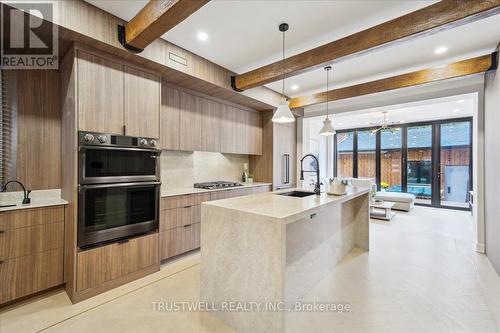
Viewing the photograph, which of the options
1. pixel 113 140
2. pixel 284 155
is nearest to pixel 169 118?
pixel 113 140

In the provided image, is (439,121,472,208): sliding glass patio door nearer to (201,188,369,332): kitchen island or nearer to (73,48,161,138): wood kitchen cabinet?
(201,188,369,332): kitchen island

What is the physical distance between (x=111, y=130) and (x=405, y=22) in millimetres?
3241

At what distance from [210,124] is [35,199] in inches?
97.5

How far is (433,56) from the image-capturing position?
316cm

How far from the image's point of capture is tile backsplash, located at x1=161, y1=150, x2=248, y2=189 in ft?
11.9

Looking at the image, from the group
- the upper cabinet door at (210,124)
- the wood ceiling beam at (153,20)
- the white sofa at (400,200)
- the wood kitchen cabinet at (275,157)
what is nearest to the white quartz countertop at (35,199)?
the wood ceiling beam at (153,20)

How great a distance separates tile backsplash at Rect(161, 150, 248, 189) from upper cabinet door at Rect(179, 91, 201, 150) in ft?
0.99

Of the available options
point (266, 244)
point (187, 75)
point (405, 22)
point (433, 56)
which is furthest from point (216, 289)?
point (433, 56)

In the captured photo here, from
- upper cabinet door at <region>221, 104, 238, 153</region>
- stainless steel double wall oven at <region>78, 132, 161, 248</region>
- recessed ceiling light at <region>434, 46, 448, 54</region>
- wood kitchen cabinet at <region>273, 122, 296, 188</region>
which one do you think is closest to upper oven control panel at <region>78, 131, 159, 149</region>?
stainless steel double wall oven at <region>78, 132, 161, 248</region>

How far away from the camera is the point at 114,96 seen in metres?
2.48

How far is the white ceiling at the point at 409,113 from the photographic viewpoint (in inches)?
195

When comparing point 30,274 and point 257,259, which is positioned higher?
point 257,259

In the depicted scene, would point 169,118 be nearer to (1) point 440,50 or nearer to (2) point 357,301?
(2) point 357,301

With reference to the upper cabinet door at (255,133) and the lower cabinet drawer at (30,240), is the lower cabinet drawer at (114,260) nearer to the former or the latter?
the lower cabinet drawer at (30,240)
